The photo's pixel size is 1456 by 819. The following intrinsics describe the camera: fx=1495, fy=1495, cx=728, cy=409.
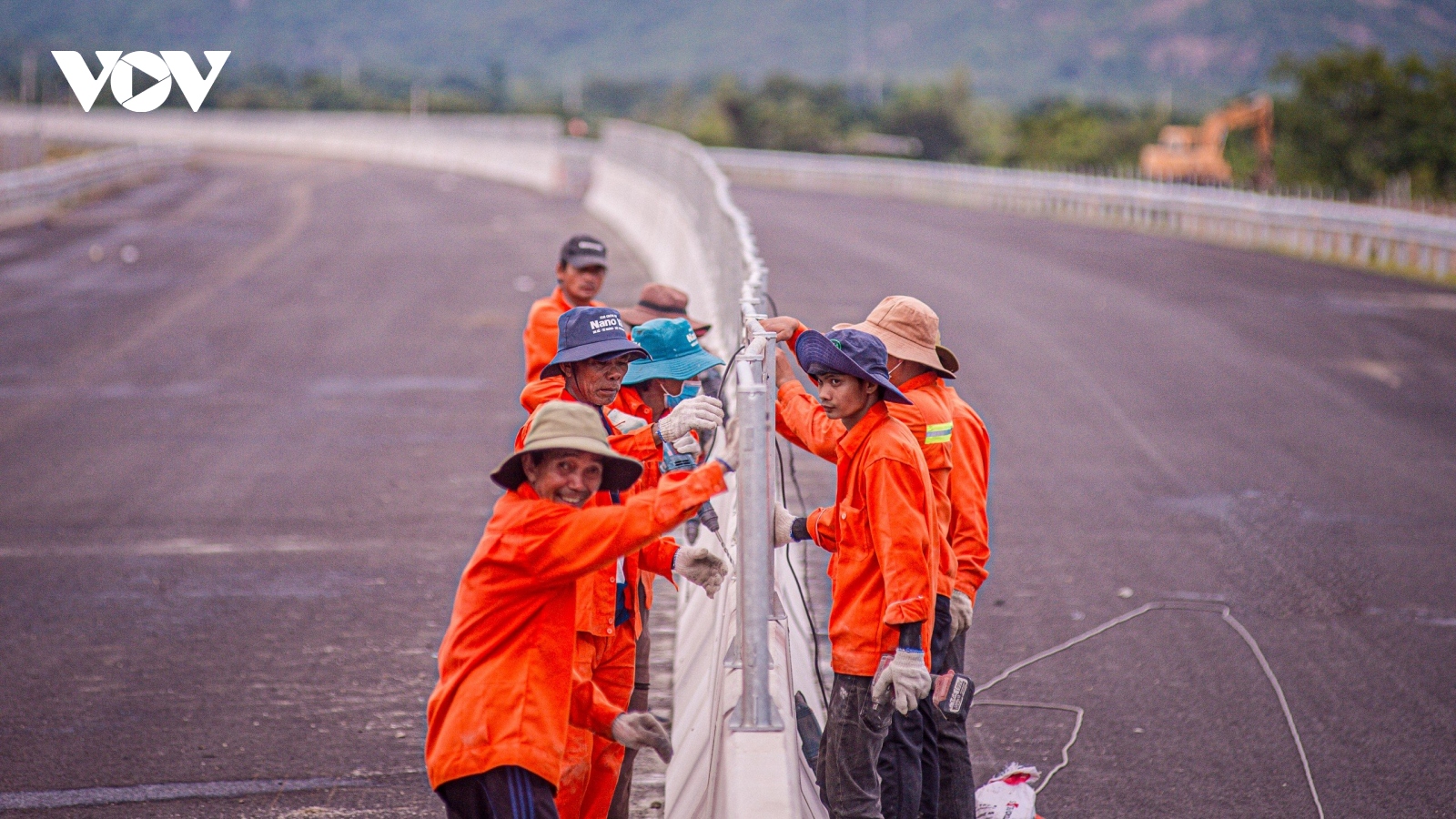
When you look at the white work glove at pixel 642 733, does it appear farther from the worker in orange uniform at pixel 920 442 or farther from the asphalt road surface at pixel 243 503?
the asphalt road surface at pixel 243 503

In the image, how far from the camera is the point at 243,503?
10.3 metres

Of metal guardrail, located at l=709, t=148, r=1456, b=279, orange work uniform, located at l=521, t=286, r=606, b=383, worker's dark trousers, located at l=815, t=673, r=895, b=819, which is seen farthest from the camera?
metal guardrail, located at l=709, t=148, r=1456, b=279

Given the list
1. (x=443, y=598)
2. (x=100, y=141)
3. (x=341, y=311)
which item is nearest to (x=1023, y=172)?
(x=341, y=311)

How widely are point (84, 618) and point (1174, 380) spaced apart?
984cm

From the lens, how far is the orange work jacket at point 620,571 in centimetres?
469

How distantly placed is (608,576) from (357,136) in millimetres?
56528

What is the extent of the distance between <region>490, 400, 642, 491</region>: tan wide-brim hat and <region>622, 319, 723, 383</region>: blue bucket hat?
3.88ft

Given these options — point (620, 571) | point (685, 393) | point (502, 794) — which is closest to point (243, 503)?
point (685, 393)

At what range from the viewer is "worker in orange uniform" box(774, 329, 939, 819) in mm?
4547

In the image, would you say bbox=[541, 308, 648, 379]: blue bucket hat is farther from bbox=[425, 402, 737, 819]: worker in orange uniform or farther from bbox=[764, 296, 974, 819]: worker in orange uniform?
bbox=[425, 402, 737, 819]: worker in orange uniform

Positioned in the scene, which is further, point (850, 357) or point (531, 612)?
point (850, 357)

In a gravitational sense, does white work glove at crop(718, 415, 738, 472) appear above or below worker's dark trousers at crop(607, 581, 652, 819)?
above

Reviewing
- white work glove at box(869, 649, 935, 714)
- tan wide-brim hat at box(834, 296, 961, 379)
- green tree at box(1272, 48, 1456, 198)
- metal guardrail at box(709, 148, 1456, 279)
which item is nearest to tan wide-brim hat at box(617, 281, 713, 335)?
tan wide-brim hat at box(834, 296, 961, 379)

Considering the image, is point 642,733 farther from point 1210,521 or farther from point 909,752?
point 1210,521
